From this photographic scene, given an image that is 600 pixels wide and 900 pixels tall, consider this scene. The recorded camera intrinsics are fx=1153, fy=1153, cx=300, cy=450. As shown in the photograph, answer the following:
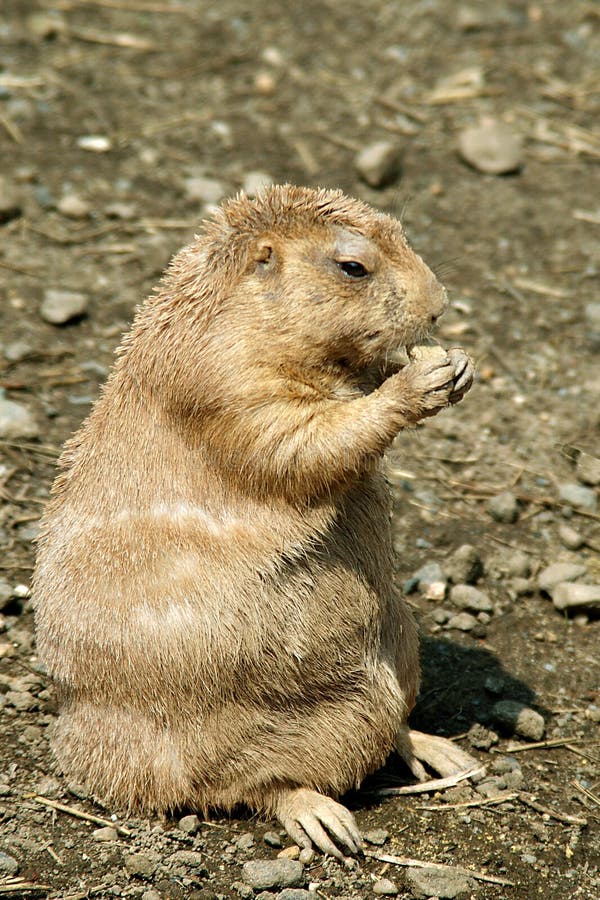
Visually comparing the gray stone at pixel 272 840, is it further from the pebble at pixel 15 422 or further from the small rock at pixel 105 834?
the pebble at pixel 15 422

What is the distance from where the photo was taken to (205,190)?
26.7ft

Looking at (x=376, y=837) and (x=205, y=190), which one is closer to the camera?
(x=376, y=837)

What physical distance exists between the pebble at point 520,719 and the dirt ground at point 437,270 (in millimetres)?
42

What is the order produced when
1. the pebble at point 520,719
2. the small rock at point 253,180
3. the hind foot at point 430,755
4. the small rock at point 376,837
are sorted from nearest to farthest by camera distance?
the small rock at point 376,837 < the hind foot at point 430,755 < the pebble at point 520,719 < the small rock at point 253,180

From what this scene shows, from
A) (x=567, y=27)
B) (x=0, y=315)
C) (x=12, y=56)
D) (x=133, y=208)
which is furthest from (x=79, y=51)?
(x=567, y=27)

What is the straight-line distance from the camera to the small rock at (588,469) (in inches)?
247

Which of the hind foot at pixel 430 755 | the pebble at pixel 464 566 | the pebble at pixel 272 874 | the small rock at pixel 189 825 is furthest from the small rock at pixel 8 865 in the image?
the pebble at pixel 464 566

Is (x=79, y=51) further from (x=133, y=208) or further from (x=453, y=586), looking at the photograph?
(x=453, y=586)

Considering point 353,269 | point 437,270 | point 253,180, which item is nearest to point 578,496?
point 437,270

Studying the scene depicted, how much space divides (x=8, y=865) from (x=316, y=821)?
43.4 inches

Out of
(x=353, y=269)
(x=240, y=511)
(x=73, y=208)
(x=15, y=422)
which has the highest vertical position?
(x=353, y=269)

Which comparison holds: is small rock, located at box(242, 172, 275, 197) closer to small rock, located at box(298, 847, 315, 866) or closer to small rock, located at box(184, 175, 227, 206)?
small rock, located at box(184, 175, 227, 206)

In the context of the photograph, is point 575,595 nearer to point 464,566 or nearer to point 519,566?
point 519,566

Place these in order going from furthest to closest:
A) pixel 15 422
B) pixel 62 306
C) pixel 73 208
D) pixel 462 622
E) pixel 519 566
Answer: pixel 73 208, pixel 62 306, pixel 15 422, pixel 519 566, pixel 462 622
